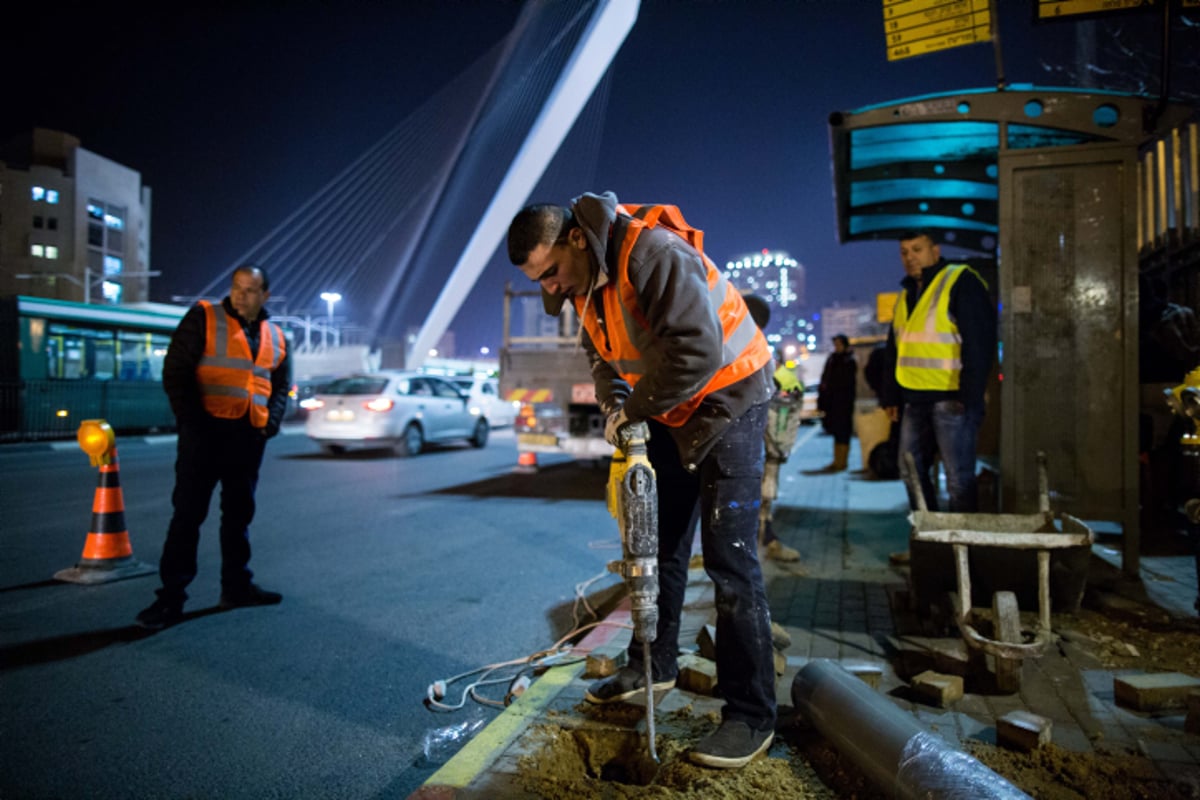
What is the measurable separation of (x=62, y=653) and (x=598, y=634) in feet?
8.65

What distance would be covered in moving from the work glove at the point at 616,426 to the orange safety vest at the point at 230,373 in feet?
8.96

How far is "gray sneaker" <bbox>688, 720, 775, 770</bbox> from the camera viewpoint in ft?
7.22

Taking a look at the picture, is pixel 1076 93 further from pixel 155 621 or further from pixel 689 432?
pixel 155 621

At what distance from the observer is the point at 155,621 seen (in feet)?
12.6

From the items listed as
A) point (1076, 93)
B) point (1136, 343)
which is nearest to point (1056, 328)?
point (1136, 343)

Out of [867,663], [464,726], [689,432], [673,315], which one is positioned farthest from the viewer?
[867,663]

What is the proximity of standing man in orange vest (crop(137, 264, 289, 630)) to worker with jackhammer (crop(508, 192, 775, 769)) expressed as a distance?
2.54 m

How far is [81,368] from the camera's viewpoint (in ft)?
47.9

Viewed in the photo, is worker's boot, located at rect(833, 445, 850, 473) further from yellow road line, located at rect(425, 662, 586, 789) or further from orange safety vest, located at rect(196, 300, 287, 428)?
orange safety vest, located at rect(196, 300, 287, 428)

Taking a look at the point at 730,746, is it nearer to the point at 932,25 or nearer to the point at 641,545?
the point at 641,545

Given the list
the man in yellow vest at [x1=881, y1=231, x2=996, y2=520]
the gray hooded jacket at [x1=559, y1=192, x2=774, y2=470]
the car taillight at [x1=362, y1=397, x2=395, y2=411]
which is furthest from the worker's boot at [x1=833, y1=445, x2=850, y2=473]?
the gray hooded jacket at [x1=559, y1=192, x2=774, y2=470]

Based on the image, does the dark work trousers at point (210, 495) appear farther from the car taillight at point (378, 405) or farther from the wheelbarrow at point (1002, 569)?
the car taillight at point (378, 405)

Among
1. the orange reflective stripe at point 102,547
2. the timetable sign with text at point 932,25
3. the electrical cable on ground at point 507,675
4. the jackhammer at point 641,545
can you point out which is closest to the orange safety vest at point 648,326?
the jackhammer at point 641,545

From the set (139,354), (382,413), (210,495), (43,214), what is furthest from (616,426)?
(139,354)
